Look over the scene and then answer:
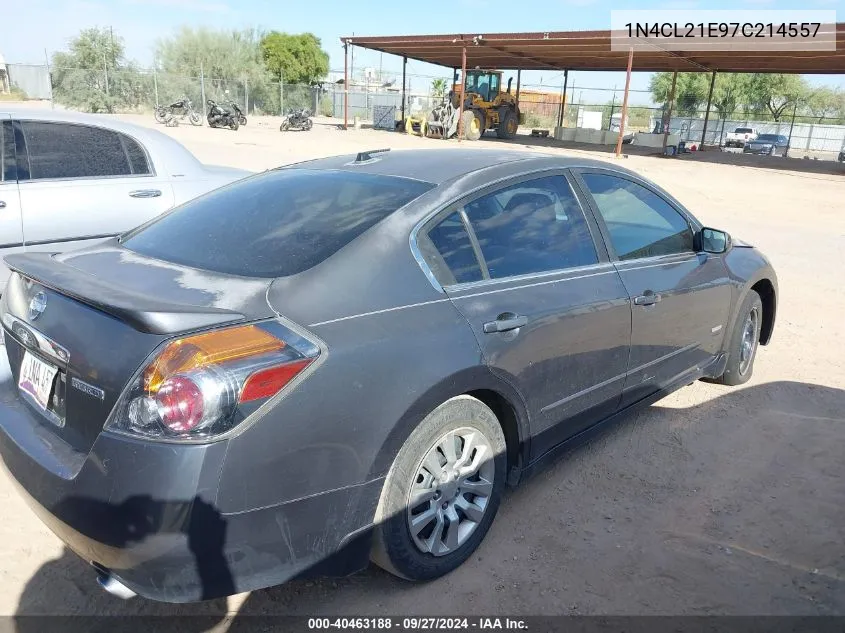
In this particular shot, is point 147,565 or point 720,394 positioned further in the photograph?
point 720,394

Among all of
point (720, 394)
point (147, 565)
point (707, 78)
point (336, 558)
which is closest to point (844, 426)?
point (720, 394)

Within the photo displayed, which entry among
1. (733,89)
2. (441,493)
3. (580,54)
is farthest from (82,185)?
(733,89)

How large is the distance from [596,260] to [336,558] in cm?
189

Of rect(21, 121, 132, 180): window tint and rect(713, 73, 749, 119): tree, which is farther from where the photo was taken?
rect(713, 73, 749, 119): tree

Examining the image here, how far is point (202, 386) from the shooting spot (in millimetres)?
1910

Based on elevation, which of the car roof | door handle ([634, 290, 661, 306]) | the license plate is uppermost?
the car roof

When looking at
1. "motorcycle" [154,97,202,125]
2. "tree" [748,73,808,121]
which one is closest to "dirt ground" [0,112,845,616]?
"motorcycle" [154,97,202,125]

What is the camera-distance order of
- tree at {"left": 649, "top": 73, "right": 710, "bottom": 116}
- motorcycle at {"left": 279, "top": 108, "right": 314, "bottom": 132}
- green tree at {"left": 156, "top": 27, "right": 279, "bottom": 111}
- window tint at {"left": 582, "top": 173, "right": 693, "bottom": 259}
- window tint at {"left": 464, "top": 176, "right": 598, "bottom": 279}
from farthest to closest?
tree at {"left": 649, "top": 73, "right": 710, "bottom": 116}
green tree at {"left": 156, "top": 27, "right": 279, "bottom": 111}
motorcycle at {"left": 279, "top": 108, "right": 314, "bottom": 132}
window tint at {"left": 582, "top": 173, "right": 693, "bottom": 259}
window tint at {"left": 464, "top": 176, "right": 598, "bottom": 279}

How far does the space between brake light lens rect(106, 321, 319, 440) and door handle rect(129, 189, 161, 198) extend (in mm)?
3574

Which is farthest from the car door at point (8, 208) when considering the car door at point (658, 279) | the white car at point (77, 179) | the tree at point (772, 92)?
the tree at point (772, 92)

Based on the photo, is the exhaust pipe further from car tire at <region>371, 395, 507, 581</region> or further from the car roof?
the car roof

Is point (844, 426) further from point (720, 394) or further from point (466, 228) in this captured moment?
point (466, 228)

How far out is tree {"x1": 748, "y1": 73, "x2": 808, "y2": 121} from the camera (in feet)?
188

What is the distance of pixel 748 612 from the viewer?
2.58 meters
